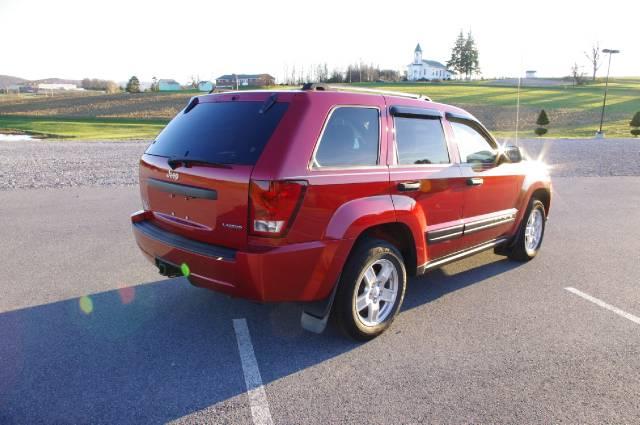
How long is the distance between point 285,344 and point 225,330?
1.78 feet

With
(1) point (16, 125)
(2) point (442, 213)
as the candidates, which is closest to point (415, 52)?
(1) point (16, 125)

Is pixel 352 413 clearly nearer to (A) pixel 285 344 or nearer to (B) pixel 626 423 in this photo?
(A) pixel 285 344

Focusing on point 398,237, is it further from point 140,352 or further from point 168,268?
point 140,352

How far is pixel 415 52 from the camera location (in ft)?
461

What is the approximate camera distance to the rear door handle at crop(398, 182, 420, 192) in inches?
144

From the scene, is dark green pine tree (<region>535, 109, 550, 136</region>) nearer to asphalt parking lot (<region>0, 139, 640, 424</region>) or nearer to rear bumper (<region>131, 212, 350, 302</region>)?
asphalt parking lot (<region>0, 139, 640, 424</region>)

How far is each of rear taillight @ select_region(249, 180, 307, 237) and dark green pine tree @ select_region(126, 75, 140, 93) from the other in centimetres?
8554

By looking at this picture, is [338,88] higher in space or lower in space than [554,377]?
higher

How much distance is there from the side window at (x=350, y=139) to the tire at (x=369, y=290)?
2.11ft

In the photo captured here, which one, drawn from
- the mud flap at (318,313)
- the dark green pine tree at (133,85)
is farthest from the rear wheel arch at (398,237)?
the dark green pine tree at (133,85)

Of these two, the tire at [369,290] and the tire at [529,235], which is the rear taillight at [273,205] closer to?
the tire at [369,290]

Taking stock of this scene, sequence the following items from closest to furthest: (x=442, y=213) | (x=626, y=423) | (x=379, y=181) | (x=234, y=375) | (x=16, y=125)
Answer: (x=626, y=423) → (x=234, y=375) → (x=379, y=181) → (x=442, y=213) → (x=16, y=125)

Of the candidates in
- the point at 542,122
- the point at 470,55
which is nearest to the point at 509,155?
the point at 542,122

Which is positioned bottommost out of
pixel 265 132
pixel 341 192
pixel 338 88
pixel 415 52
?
pixel 341 192
